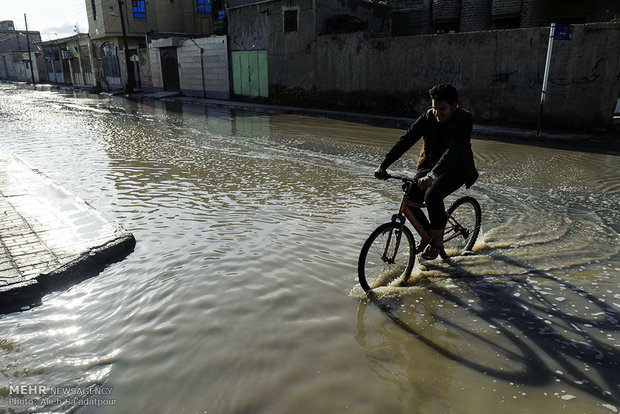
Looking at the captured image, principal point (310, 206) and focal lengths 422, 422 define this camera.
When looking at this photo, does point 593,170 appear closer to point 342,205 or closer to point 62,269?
point 342,205

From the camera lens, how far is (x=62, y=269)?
385 centimetres

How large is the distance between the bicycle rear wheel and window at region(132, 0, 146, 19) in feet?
145

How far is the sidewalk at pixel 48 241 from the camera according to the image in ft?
12.2

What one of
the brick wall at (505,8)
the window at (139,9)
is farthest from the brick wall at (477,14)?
the window at (139,9)

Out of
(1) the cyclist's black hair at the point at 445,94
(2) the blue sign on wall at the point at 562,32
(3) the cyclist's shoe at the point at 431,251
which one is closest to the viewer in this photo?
(1) the cyclist's black hair at the point at 445,94

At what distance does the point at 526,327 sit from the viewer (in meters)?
3.20

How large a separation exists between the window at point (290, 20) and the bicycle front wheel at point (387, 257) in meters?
19.3

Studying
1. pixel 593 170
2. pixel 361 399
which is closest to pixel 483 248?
pixel 361 399

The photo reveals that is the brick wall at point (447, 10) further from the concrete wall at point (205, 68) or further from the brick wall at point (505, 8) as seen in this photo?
the concrete wall at point (205, 68)

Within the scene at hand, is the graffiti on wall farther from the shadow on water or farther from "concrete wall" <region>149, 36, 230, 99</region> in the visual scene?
"concrete wall" <region>149, 36, 230, 99</region>

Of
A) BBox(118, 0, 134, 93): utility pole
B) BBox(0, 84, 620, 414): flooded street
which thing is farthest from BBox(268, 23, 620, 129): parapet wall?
BBox(118, 0, 134, 93): utility pole

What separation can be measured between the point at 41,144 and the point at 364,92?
1236cm

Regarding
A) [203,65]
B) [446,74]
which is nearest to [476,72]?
[446,74]

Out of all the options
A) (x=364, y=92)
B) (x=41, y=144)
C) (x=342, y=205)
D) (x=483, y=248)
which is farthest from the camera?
(x=364, y=92)
